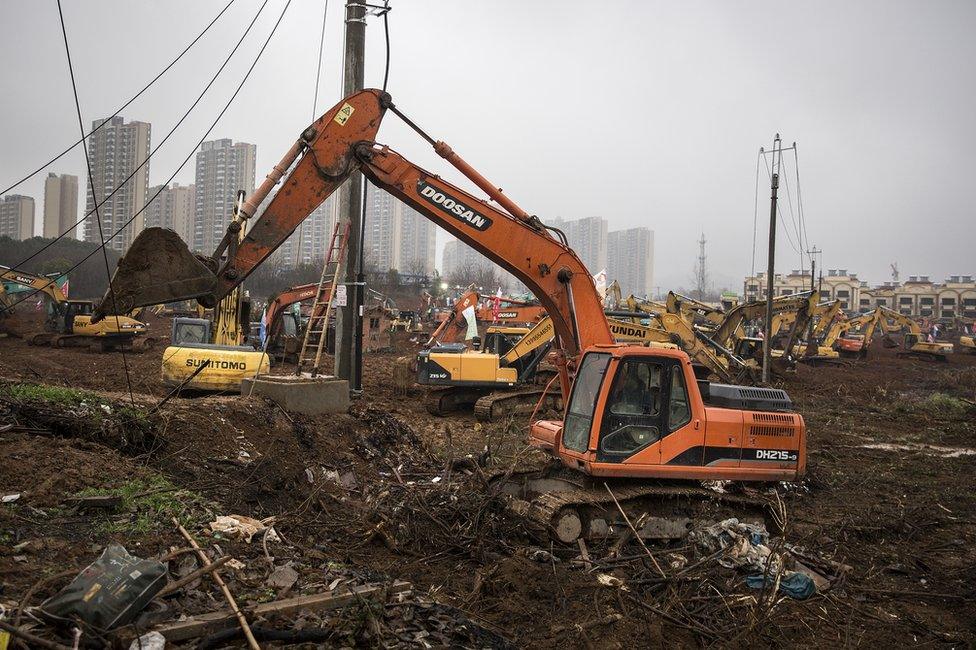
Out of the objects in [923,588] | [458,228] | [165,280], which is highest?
[458,228]

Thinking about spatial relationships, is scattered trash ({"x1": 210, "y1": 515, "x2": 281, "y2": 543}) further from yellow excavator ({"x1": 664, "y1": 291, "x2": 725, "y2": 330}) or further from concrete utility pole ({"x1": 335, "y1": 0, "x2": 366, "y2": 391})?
yellow excavator ({"x1": 664, "y1": 291, "x2": 725, "y2": 330})

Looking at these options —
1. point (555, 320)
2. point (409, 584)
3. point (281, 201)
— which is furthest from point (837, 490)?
point (281, 201)

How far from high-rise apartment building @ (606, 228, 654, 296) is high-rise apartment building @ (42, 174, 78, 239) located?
108 meters

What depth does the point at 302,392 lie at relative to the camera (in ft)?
36.0

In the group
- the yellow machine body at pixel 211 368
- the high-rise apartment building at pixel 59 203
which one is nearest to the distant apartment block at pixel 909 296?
the high-rise apartment building at pixel 59 203

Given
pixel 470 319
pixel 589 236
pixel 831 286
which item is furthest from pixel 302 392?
pixel 589 236

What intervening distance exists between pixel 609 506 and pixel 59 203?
6290cm

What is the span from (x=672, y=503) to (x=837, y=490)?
448 centimetres

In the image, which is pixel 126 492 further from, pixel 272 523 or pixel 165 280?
pixel 165 280

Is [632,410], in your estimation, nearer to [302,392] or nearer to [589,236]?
[302,392]

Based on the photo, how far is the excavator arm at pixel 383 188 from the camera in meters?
6.70

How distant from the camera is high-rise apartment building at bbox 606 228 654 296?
502ft

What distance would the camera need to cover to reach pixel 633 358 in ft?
25.2

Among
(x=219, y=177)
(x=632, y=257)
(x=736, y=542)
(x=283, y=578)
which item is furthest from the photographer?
(x=632, y=257)
